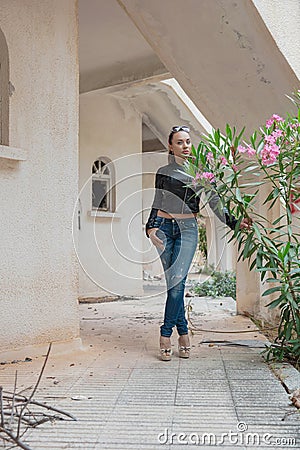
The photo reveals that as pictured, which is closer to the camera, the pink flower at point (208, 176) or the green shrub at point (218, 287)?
the pink flower at point (208, 176)

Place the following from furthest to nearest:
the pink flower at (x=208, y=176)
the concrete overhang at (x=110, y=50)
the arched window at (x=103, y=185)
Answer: the arched window at (x=103, y=185), the concrete overhang at (x=110, y=50), the pink flower at (x=208, y=176)

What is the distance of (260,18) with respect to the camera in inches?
174

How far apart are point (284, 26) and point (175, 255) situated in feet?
6.56


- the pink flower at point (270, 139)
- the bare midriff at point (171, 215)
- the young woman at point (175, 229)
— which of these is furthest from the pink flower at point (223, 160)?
the bare midriff at point (171, 215)

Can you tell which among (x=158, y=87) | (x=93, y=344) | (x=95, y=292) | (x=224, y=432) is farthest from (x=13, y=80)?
(x=95, y=292)

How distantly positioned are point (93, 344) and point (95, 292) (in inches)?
170

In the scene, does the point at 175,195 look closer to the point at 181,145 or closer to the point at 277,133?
the point at 181,145

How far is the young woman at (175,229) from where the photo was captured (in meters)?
4.21

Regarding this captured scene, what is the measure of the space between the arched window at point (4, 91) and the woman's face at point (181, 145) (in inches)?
48.8

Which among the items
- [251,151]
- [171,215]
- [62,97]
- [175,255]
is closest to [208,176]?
[251,151]

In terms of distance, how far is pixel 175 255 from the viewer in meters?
4.23

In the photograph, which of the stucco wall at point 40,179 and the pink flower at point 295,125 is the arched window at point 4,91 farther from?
the pink flower at point 295,125

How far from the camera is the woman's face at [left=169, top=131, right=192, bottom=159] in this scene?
4.28 metres

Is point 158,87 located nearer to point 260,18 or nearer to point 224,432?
point 260,18
